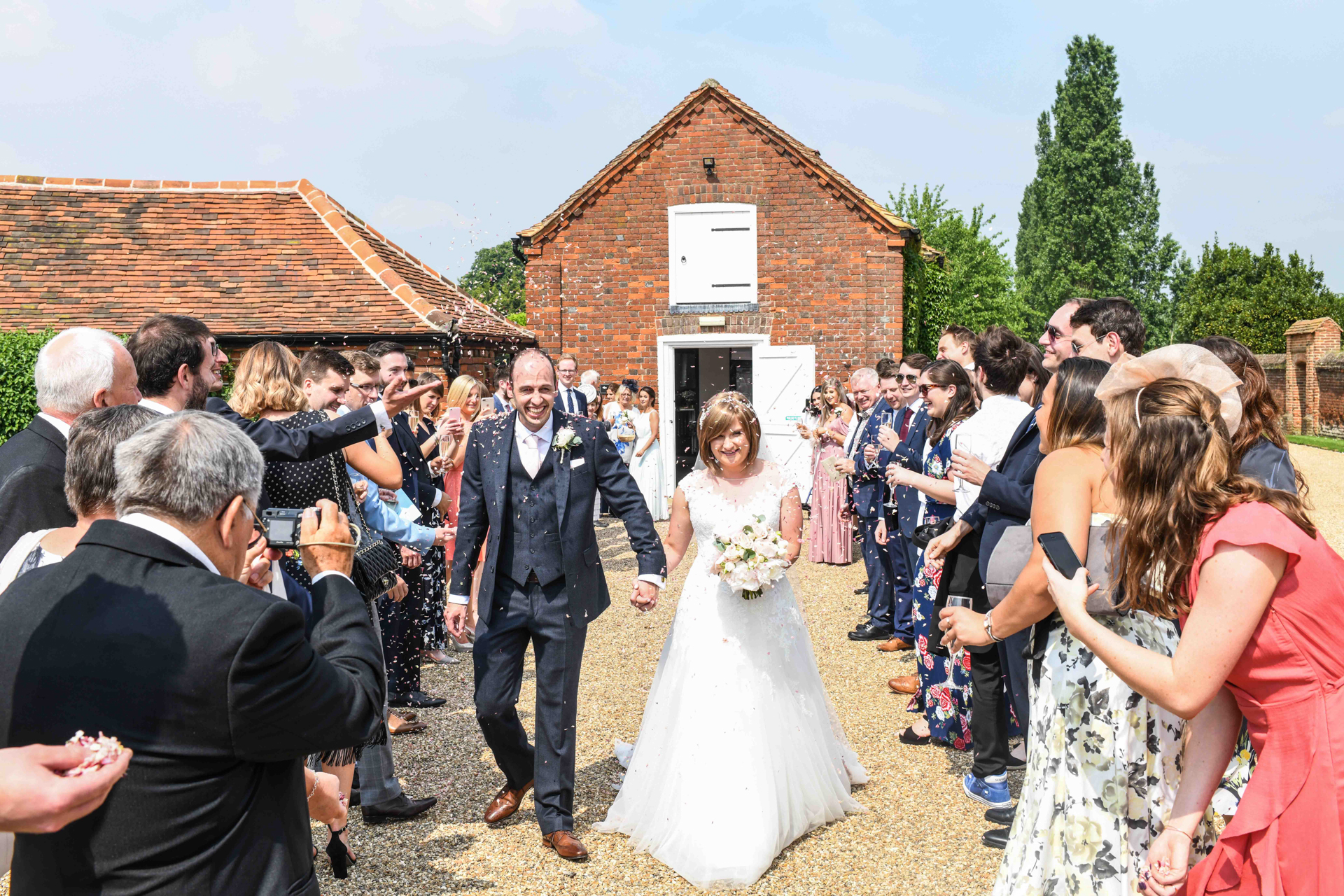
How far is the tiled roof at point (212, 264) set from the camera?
47.3ft

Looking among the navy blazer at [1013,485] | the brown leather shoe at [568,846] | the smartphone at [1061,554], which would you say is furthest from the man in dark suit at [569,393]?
the smartphone at [1061,554]

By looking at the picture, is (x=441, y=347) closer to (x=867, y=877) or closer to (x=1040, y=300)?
(x=867, y=877)

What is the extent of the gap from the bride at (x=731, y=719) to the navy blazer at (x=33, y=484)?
2726 mm

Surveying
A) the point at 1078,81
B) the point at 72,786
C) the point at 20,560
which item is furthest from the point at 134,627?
the point at 1078,81

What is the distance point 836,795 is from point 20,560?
12.0 ft

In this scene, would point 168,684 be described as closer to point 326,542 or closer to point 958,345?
point 326,542

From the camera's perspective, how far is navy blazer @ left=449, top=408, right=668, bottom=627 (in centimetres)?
448

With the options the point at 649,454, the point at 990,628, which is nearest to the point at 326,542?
the point at 990,628

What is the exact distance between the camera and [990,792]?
4742 millimetres

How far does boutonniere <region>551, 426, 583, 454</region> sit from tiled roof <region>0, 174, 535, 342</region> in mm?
10211

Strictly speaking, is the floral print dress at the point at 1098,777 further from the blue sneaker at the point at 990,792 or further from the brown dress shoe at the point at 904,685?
the brown dress shoe at the point at 904,685

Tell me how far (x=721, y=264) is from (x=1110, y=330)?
41.0 ft

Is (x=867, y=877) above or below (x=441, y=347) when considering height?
below

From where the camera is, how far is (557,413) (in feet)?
15.8
